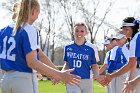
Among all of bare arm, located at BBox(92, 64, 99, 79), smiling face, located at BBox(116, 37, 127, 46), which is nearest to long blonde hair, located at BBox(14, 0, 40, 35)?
bare arm, located at BBox(92, 64, 99, 79)

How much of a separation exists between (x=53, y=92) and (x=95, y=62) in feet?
39.8

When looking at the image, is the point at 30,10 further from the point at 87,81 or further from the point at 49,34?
the point at 49,34

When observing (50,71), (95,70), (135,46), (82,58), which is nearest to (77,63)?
(82,58)

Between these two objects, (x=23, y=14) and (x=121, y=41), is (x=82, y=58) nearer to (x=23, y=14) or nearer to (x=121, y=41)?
(x=121, y=41)

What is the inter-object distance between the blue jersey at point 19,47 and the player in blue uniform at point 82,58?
3.56m

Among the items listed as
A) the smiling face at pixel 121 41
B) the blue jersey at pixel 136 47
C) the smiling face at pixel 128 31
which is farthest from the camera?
the smiling face at pixel 121 41

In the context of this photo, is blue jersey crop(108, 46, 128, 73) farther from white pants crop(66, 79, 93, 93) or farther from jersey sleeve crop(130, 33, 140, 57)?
jersey sleeve crop(130, 33, 140, 57)

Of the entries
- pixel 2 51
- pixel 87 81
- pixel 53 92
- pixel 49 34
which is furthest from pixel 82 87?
pixel 49 34

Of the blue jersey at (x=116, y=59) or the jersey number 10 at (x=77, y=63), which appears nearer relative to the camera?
the jersey number 10 at (x=77, y=63)

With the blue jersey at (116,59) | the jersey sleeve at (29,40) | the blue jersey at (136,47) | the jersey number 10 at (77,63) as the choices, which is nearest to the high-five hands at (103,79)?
the jersey number 10 at (77,63)

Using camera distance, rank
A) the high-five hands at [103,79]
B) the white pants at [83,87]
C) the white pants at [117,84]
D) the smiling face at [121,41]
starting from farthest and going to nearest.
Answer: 1. the smiling face at [121,41]
2. the white pants at [117,84]
3. the high-five hands at [103,79]
4. the white pants at [83,87]

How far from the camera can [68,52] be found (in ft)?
31.8

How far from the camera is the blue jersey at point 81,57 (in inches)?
370

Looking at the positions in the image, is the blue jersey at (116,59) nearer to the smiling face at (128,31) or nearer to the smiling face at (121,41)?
the smiling face at (121,41)
